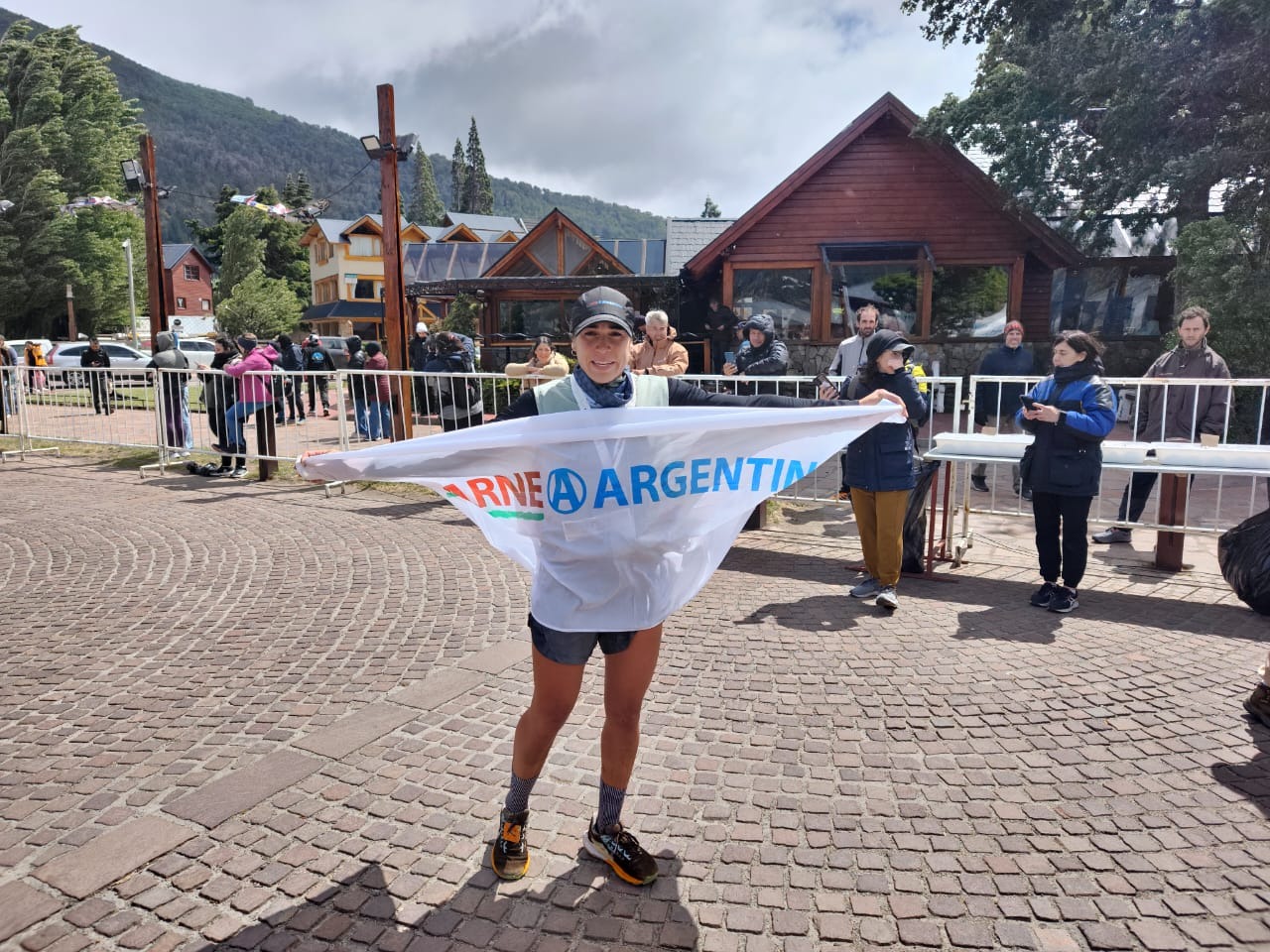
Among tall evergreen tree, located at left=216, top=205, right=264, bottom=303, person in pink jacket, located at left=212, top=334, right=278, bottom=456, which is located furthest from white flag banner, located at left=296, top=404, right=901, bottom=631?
tall evergreen tree, located at left=216, top=205, right=264, bottom=303

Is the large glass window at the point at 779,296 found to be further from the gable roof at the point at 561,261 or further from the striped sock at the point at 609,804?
the striped sock at the point at 609,804

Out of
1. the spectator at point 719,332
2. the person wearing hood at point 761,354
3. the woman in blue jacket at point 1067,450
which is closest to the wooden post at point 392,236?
Answer: the person wearing hood at point 761,354

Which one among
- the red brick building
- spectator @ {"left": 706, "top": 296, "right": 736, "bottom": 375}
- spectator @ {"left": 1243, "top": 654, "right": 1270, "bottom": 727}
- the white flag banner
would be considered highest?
the red brick building

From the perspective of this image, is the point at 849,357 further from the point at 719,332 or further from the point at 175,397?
the point at 719,332

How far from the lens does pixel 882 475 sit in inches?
218

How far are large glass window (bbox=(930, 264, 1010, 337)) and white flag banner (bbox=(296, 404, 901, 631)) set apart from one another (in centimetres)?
1923

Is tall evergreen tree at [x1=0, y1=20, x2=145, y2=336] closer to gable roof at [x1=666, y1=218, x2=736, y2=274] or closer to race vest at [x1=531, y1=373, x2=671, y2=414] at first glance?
Result: gable roof at [x1=666, y1=218, x2=736, y2=274]

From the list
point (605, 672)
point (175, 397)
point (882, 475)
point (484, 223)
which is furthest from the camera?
point (484, 223)

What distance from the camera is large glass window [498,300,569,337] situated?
27656 mm

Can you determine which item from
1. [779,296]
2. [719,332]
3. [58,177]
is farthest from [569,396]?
[58,177]

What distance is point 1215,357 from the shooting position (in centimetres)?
703

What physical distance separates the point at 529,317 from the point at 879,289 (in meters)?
11.8

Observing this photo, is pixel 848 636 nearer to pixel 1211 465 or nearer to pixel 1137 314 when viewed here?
pixel 1211 465

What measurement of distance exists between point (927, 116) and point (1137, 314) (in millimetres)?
8585
